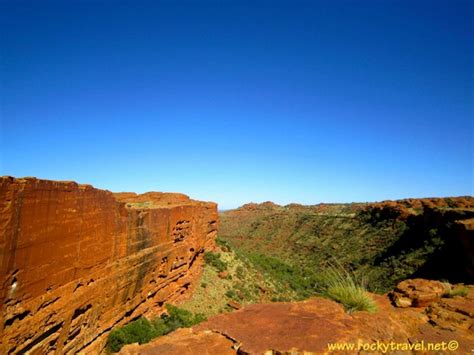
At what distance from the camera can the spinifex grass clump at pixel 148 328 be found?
28.6 feet

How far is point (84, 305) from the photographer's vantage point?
7.47 m

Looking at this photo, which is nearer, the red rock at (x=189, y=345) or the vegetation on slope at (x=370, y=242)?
the red rock at (x=189, y=345)

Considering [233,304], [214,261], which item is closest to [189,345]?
[233,304]

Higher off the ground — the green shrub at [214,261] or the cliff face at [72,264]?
the cliff face at [72,264]

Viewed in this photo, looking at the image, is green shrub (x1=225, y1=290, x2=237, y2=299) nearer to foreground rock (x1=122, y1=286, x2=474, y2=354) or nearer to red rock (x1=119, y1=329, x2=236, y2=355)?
foreground rock (x1=122, y1=286, x2=474, y2=354)

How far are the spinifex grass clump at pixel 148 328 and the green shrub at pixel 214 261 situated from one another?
5892 mm

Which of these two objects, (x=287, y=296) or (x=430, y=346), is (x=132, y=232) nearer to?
(x=430, y=346)

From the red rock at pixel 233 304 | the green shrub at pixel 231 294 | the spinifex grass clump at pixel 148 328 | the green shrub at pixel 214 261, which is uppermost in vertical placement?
the green shrub at pixel 214 261

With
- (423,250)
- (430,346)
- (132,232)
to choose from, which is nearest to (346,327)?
(430,346)

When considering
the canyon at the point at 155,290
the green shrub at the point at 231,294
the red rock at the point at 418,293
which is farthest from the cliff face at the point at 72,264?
the red rock at the point at 418,293

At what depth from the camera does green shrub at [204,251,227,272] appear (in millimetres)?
19331

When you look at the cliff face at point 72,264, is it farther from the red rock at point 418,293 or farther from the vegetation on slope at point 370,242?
the vegetation on slope at point 370,242

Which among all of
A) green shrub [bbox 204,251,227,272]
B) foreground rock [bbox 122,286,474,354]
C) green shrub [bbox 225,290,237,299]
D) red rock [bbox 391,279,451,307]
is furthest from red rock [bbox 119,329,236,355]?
green shrub [bbox 204,251,227,272]

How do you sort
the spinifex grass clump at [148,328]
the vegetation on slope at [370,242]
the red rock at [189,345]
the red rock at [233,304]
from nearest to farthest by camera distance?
the red rock at [189,345], the spinifex grass clump at [148,328], the red rock at [233,304], the vegetation on slope at [370,242]
